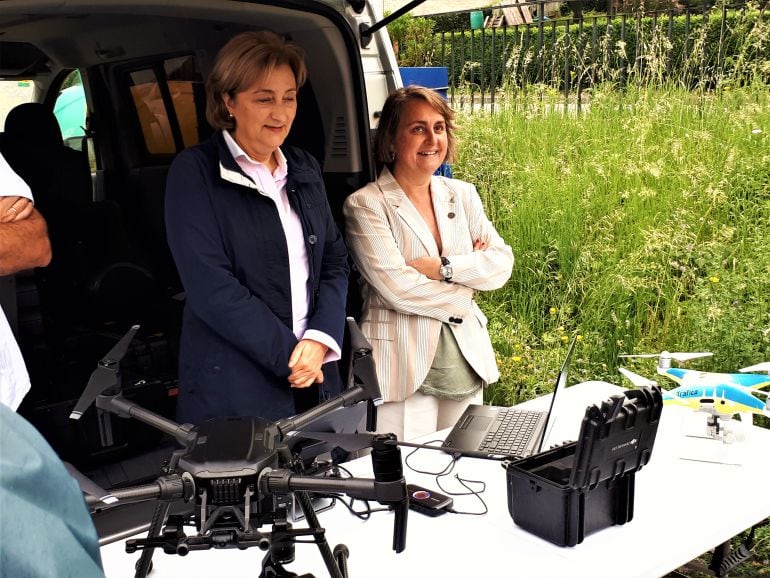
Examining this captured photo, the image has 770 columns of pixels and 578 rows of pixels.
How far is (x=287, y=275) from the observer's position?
2.63 m

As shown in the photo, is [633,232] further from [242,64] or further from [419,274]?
[242,64]

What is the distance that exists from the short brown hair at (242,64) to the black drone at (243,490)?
1.39 metres

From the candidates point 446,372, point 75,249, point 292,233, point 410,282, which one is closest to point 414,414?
point 446,372

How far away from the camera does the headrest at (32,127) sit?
135 inches

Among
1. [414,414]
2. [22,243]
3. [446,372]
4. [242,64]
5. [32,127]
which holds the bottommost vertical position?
[414,414]

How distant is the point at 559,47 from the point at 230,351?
657 centimetres

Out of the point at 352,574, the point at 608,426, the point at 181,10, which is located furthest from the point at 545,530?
the point at 181,10

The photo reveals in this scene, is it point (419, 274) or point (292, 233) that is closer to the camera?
point (292, 233)

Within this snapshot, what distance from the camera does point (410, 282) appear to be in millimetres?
3061

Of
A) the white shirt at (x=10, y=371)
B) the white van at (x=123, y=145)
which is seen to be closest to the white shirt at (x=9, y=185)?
the white shirt at (x=10, y=371)

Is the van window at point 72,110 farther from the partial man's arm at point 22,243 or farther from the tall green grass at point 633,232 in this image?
the tall green grass at point 633,232

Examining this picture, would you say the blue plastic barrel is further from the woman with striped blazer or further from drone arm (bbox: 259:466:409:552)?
drone arm (bbox: 259:466:409:552)

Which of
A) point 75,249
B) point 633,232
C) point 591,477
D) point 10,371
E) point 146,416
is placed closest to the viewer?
point 146,416

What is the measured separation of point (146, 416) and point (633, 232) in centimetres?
430
